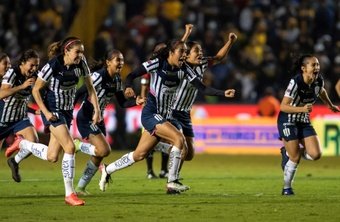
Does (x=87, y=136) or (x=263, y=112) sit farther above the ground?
(x=87, y=136)

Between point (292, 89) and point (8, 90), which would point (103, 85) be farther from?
point (292, 89)

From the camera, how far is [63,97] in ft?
46.6

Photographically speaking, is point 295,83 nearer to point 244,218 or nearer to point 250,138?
point 244,218

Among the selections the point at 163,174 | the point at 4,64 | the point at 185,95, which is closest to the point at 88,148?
the point at 4,64

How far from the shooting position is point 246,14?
2892 centimetres

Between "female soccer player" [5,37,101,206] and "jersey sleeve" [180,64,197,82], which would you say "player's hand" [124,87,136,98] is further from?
"jersey sleeve" [180,64,197,82]

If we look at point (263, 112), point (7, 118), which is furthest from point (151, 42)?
point (7, 118)

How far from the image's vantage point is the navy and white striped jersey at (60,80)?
13587 mm

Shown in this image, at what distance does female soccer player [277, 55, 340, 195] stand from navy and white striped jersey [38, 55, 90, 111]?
290 centimetres

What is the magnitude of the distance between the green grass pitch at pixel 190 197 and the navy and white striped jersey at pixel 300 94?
3.59 feet

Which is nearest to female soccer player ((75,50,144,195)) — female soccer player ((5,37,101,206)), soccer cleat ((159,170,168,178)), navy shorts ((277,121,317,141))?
female soccer player ((5,37,101,206))

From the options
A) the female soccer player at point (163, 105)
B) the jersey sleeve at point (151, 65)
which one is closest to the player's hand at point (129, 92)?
the female soccer player at point (163, 105)

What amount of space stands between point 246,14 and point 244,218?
17.6 meters

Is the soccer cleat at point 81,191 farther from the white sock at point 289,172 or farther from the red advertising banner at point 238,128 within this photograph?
the red advertising banner at point 238,128
